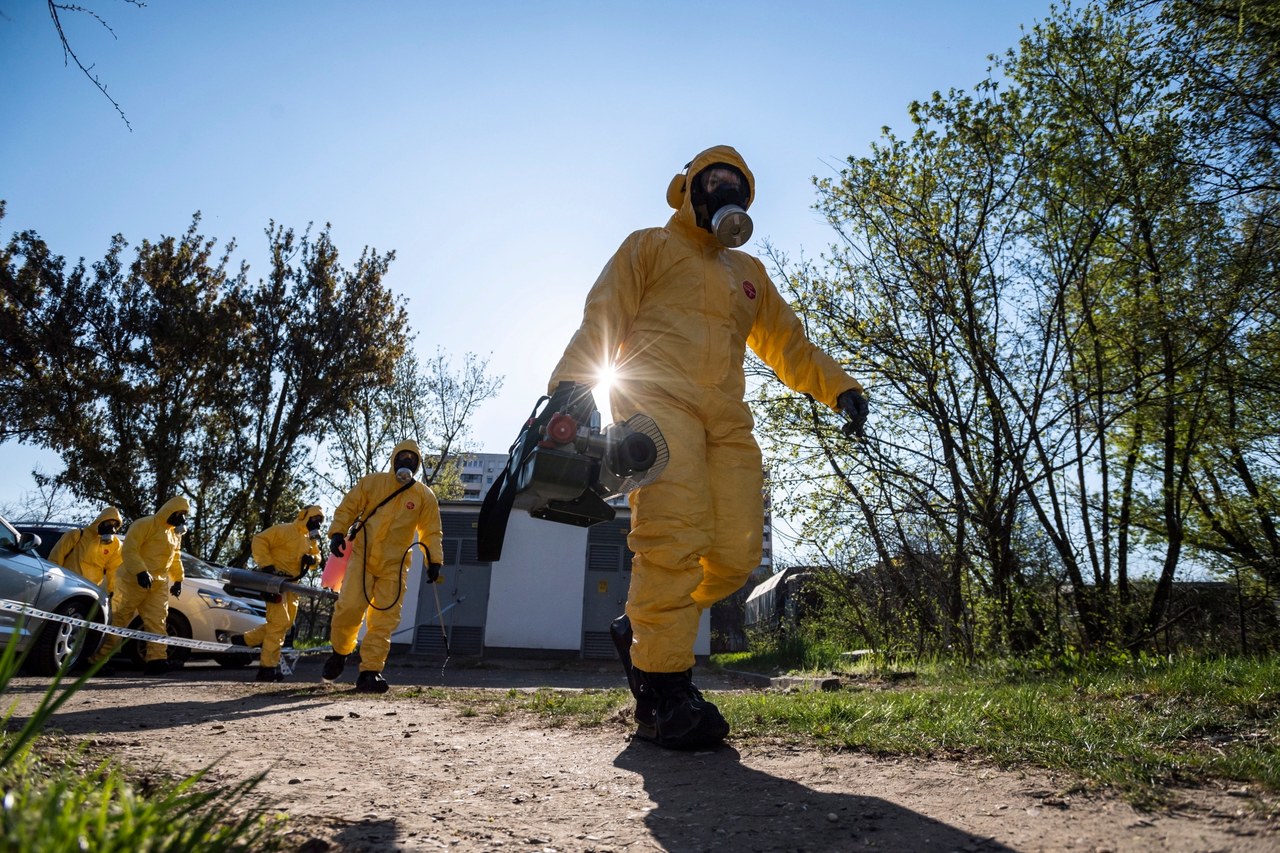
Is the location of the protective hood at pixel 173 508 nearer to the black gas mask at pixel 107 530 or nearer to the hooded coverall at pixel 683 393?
the black gas mask at pixel 107 530

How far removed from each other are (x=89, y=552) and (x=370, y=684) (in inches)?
260

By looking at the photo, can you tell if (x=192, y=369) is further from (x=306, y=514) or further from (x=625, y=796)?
(x=625, y=796)

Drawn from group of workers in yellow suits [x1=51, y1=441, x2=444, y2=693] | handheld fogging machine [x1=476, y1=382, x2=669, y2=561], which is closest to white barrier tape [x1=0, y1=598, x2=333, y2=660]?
group of workers in yellow suits [x1=51, y1=441, x2=444, y2=693]

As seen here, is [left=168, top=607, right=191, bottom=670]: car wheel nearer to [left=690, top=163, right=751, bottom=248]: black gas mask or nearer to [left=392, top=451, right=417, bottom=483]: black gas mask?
[left=392, top=451, right=417, bottom=483]: black gas mask

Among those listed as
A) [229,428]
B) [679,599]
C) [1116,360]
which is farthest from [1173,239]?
[229,428]

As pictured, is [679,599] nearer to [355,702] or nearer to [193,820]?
[193,820]

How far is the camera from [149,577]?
9.30 metres

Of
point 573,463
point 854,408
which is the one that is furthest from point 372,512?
point 854,408

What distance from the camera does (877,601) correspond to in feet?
40.5

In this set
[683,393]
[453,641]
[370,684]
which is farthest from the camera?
[453,641]

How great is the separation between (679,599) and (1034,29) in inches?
270

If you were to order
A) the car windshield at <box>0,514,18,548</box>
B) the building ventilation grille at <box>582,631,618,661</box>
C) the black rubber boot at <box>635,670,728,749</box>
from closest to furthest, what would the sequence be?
the black rubber boot at <box>635,670,728,749</box>
the car windshield at <box>0,514,18,548</box>
the building ventilation grille at <box>582,631,618,661</box>

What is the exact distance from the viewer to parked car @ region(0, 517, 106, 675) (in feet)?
23.0

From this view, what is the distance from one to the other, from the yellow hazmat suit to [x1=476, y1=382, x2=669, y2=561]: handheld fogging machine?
9636 mm
